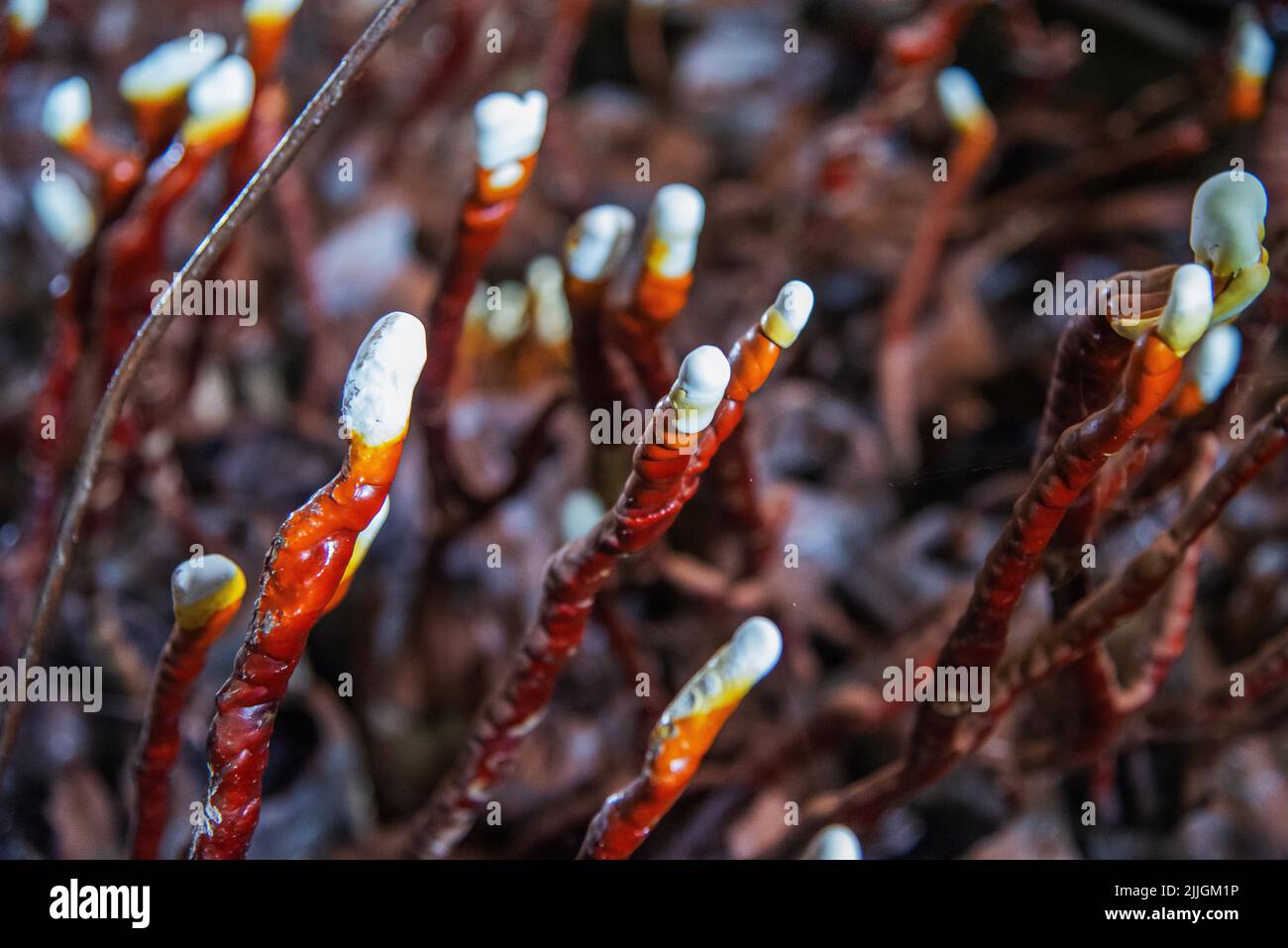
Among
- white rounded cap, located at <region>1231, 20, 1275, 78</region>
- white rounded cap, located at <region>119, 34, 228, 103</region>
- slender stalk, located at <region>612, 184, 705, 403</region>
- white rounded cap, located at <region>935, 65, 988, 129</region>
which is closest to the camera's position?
slender stalk, located at <region>612, 184, 705, 403</region>

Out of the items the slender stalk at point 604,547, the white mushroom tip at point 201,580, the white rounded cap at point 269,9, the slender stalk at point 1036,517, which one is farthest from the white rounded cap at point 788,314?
the white rounded cap at point 269,9

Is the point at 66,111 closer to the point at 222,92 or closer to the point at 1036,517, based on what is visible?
the point at 222,92

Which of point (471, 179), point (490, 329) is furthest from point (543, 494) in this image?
point (471, 179)

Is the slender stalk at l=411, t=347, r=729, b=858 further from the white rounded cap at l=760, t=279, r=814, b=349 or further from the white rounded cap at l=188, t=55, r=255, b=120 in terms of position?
the white rounded cap at l=188, t=55, r=255, b=120

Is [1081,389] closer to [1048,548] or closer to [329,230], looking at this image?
[1048,548]

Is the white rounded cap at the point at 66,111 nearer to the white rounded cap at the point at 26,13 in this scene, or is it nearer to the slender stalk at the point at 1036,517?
the white rounded cap at the point at 26,13

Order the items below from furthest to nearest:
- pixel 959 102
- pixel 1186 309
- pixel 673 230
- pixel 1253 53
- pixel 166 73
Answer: pixel 959 102, pixel 1253 53, pixel 166 73, pixel 673 230, pixel 1186 309

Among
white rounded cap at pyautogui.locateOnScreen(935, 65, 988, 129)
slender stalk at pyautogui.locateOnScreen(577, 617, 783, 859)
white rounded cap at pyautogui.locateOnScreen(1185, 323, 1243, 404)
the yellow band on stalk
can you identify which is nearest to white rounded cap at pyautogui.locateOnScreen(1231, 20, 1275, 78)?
white rounded cap at pyautogui.locateOnScreen(935, 65, 988, 129)

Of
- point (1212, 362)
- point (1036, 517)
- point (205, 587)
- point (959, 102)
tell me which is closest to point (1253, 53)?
point (959, 102)
